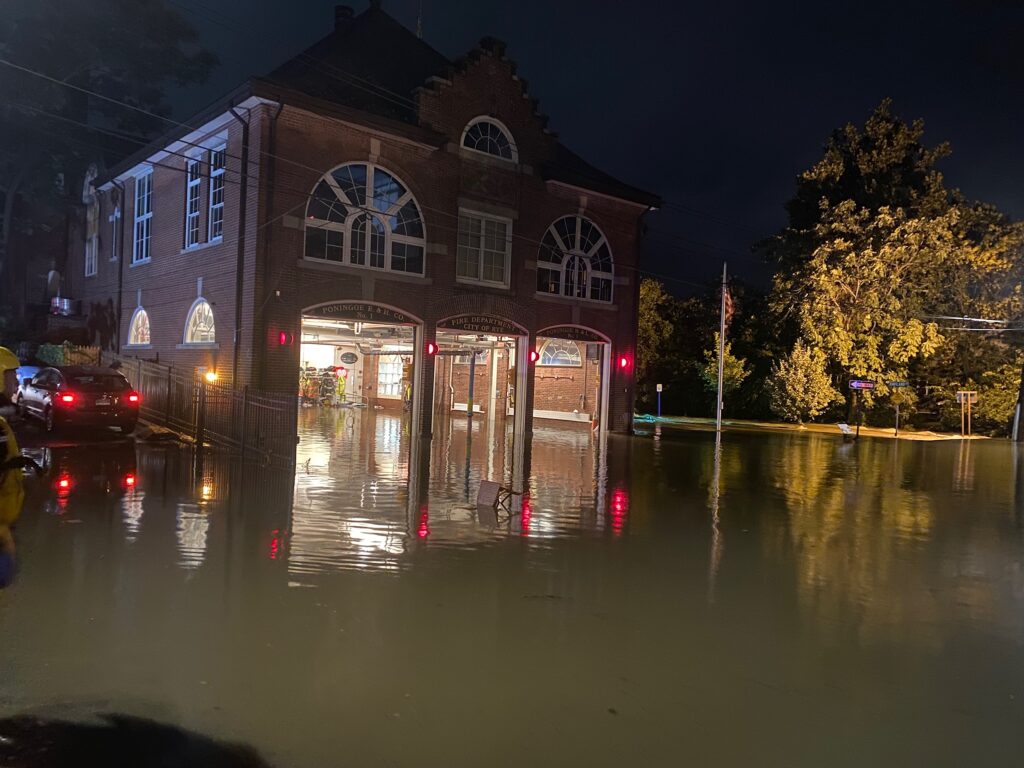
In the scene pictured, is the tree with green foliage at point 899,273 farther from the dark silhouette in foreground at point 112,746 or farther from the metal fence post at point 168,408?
the dark silhouette in foreground at point 112,746

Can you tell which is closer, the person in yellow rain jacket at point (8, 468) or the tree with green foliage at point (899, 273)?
the person in yellow rain jacket at point (8, 468)

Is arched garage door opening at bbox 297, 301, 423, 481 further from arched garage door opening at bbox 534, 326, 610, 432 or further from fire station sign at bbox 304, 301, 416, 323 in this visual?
arched garage door opening at bbox 534, 326, 610, 432

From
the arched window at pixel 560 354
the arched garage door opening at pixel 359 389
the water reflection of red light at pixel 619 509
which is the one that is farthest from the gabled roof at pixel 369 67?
the water reflection of red light at pixel 619 509

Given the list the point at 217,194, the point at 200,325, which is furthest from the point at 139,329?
the point at 217,194

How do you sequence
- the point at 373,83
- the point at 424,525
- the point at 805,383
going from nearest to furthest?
the point at 424,525
the point at 373,83
the point at 805,383

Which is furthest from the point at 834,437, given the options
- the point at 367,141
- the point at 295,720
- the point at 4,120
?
the point at 4,120

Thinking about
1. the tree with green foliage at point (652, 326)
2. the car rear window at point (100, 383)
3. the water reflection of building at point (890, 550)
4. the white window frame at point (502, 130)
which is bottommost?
the water reflection of building at point (890, 550)

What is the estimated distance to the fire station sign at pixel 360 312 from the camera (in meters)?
21.0

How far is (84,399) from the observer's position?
1703 centimetres

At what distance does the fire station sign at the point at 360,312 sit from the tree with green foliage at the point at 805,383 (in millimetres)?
22301

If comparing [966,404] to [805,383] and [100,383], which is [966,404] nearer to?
[805,383]

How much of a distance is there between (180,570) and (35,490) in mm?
5489

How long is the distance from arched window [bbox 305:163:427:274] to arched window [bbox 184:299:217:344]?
12.4 feet

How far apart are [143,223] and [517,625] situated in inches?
955
